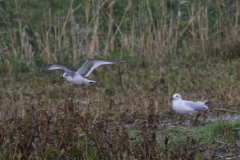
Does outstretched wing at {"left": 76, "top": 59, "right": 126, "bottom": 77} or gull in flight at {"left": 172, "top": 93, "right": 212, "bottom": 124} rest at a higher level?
outstretched wing at {"left": 76, "top": 59, "right": 126, "bottom": 77}

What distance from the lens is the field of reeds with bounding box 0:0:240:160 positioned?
11.0ft

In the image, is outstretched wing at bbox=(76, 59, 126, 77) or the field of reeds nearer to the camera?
the field of reeds

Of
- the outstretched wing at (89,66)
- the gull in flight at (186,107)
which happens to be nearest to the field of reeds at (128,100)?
the gull in flight at (186,107)

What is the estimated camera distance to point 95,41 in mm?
9648

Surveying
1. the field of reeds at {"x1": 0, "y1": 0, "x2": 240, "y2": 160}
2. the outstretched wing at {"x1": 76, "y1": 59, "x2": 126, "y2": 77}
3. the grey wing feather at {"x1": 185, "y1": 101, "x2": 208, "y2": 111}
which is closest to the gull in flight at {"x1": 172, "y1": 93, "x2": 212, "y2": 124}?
the grey wing feather at {"x1": 185, "y1": 101, "x2": 208, "y2": 111}

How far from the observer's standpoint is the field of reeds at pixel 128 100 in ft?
11.0

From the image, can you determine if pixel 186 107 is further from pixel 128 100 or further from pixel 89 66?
pixel 89 66

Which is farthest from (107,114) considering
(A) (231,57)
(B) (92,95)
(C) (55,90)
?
(A) (231,57)

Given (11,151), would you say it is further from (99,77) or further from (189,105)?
(99,77)

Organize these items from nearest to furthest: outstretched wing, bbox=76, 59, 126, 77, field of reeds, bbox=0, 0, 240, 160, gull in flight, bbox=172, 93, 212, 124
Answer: field of reeds, bbox=0, 0, 240, 160 → gull in flight, bbox=172, 93, 212, 124 → outstretched wing, bbox=76, 59, 126, 77

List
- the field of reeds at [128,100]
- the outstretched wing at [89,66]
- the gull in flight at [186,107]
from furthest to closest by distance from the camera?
the outstretched wing at [89,66] < the gull in flight at [186,107] < the field of reeds at [128,100]

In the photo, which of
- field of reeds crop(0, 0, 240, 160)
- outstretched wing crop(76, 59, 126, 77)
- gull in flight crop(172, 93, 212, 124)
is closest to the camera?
field of reeds crop(0, 0, 240, 160)

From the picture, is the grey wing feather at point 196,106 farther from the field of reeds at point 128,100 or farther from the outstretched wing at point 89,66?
the outstretched wing at point 89,66

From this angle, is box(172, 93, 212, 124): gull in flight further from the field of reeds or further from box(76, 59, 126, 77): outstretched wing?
box(76, 59, 126, 77): outstretched wing
